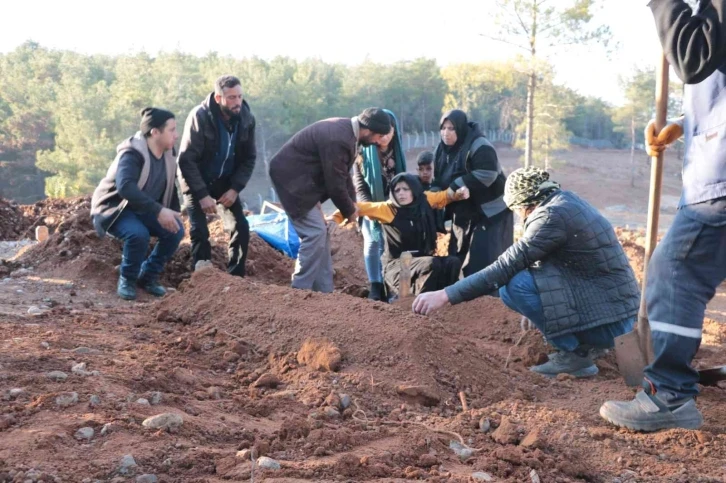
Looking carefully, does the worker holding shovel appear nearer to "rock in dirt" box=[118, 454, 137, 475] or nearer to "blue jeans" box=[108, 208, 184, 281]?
"rock in dirt" box=[118, 454, 137, 475]

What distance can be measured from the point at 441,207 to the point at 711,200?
12.5 ft

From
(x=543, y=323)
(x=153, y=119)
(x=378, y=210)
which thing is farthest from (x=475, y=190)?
(x=153, y=119)

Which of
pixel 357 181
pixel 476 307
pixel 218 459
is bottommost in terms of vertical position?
pixel 476 307

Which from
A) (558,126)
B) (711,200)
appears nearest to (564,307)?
(711,200)

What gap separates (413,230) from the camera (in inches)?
256

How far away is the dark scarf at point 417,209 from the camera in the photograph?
6426 millimetres

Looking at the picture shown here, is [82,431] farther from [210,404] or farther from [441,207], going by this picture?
[441,207]

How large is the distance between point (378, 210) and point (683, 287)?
379cm

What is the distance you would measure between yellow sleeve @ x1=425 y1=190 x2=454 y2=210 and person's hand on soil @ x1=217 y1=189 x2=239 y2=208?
1698mm

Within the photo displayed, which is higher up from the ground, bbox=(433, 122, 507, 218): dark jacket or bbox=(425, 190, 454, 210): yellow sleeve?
bbox=(433, 122, 507, 218): dark jacket

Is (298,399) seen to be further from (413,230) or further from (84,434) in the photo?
(413,230)

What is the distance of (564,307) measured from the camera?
3977 mm

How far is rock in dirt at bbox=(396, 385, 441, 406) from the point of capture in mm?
3363

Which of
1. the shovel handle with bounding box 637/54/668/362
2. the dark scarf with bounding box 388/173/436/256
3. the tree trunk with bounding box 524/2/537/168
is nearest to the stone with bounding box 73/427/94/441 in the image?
the shovel handle with bounding box 637/54/668/362
